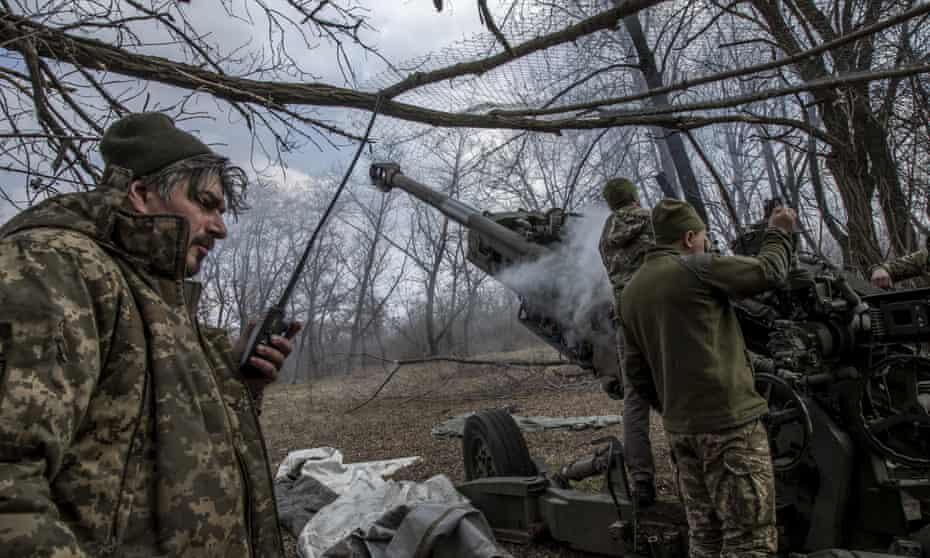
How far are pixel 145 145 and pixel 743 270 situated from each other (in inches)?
94.0

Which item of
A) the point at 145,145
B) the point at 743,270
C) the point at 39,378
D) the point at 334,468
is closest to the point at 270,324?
the point at 145,145

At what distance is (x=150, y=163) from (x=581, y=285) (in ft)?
13.4

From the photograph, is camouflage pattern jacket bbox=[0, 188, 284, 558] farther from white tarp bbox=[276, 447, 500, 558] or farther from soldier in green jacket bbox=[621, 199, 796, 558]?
white tarp bbox=[276, 447, 500, 558]

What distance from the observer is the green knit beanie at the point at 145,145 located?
154 centimetres

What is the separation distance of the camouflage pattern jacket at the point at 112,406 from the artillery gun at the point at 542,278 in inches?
145

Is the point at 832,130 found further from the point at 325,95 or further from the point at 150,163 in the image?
the point at 150,163

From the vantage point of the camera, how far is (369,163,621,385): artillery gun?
197 inches

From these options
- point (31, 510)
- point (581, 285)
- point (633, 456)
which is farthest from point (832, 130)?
point (31, 510)

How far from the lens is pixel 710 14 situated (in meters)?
4.80

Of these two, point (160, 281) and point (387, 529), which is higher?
point (160, 281)

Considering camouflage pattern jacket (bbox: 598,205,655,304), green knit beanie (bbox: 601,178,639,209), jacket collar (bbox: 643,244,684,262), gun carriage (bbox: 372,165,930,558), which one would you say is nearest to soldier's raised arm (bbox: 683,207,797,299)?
jacket collar (bbox: 643,244,684,262)

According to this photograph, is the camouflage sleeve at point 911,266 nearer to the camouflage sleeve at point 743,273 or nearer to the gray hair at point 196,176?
the camouflage sleeve at point 743,273

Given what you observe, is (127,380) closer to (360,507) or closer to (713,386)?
(713,386)

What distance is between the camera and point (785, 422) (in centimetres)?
325
